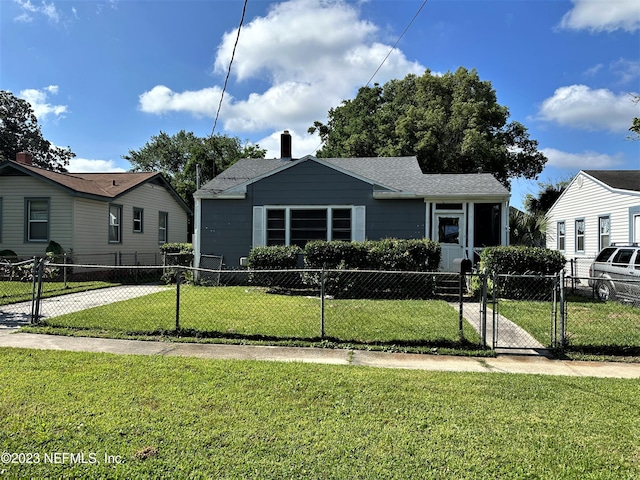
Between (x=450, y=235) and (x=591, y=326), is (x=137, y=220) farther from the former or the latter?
(x=591, y=326)

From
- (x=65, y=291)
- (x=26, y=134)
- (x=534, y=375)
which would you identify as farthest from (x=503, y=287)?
(x=26, y=134)

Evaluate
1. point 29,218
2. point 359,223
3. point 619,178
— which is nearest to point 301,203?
point 359,223

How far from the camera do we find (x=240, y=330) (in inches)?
264

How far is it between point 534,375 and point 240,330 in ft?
14.4

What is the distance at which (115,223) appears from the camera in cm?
1747

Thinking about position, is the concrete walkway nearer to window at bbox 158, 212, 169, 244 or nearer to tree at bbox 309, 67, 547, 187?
window at bbox 158, 212, 169, 244

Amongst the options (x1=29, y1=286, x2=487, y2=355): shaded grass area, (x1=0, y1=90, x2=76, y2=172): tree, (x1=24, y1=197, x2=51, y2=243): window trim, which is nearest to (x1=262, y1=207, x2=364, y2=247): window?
(x1=29, y1=286, x2=487, y2=355): shaded grass area

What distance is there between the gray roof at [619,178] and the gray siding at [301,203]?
7.77 m

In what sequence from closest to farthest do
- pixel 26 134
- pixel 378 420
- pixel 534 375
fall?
pixel 378 420 → pixel 534 375 → pixel 26 134

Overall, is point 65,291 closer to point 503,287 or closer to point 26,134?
point 503,287

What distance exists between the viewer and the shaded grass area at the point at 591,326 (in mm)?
5945

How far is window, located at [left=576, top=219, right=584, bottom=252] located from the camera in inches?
673

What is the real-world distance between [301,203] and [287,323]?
22.9 feet

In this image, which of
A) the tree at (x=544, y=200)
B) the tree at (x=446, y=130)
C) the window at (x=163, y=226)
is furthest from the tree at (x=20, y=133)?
the tree at (x=544, y=200)
